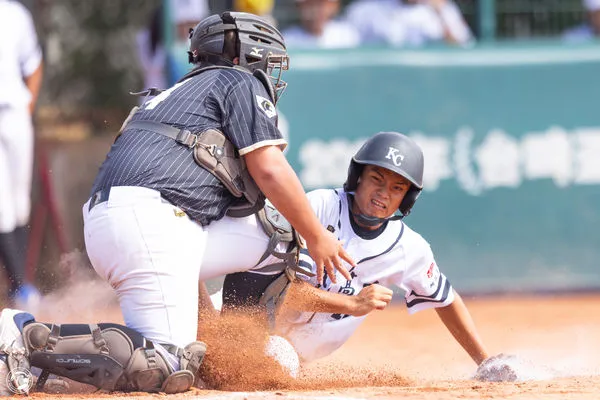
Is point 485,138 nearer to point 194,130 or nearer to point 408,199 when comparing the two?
point 408,199

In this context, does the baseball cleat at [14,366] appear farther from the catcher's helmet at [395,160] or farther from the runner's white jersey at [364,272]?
the catcher's helmet at [395,160]

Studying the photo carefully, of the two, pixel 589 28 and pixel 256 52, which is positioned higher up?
pixel 256 52

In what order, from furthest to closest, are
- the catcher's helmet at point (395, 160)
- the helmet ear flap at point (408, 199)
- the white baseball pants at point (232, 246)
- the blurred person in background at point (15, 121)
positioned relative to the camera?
the blurred person in background at point (15, 121), the helmet ear flap at point (408, 199), the catcher's helmet at point (395, 160), the white baseball pants at point (232, 246)

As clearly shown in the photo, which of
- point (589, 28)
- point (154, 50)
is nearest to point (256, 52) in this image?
point (154, 50)

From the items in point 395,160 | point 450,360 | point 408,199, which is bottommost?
point 450,360

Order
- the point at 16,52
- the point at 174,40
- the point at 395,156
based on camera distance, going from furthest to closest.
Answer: the point at 174,40, the point at 16,52, the point at 395,156

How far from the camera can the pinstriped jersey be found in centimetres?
430

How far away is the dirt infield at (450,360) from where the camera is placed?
14.0 ft

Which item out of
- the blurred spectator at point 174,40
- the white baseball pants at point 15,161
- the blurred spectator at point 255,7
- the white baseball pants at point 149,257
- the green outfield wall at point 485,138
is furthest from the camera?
the green outfield wall at point 485,138

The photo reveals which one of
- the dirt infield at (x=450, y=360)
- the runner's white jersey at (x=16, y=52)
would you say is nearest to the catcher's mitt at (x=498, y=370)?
the dirt infield at (x=450, y=360)

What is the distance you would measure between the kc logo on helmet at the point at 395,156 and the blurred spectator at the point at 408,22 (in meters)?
4.04

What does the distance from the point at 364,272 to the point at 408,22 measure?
4310 mm

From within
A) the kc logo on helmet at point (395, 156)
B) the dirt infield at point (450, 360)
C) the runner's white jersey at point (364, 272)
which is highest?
the kc logo on helmet at point (395, 156)

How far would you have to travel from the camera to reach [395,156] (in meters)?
5.00
